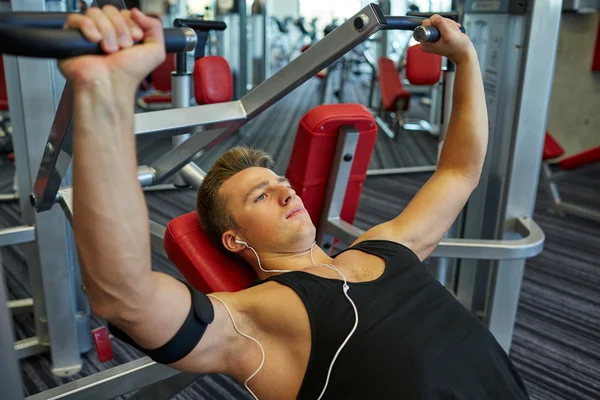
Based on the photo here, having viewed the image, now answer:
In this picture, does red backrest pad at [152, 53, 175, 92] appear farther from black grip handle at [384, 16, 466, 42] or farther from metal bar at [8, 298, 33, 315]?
black grip handle at [384, 16, 466, 42]

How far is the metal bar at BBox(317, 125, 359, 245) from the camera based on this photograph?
174 cm

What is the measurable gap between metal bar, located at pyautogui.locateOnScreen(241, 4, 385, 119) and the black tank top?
418mm

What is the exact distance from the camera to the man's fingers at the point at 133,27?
71 centimetres

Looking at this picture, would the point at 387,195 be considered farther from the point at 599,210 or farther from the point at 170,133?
the point at 170,133

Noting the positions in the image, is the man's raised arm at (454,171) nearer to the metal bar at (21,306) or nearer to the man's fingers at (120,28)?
the man's fingers at (120,28)

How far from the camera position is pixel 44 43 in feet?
2.13

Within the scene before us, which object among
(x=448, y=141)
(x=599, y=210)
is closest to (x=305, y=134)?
(x=448, y=141)

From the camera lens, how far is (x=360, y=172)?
1879 mm

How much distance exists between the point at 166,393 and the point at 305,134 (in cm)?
84

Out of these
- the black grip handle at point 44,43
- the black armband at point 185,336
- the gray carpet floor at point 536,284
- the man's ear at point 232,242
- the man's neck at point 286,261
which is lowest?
the gray carpet floor at point 536,284

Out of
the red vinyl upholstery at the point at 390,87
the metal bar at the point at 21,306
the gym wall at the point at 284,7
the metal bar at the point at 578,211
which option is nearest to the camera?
the metal bar at the point at 21,306

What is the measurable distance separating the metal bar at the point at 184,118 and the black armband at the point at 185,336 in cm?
47

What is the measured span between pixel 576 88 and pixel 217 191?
4778 mm

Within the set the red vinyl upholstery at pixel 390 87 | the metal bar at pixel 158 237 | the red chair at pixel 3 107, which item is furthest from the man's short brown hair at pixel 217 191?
the red vinyl upholstery at pixel 390 87
